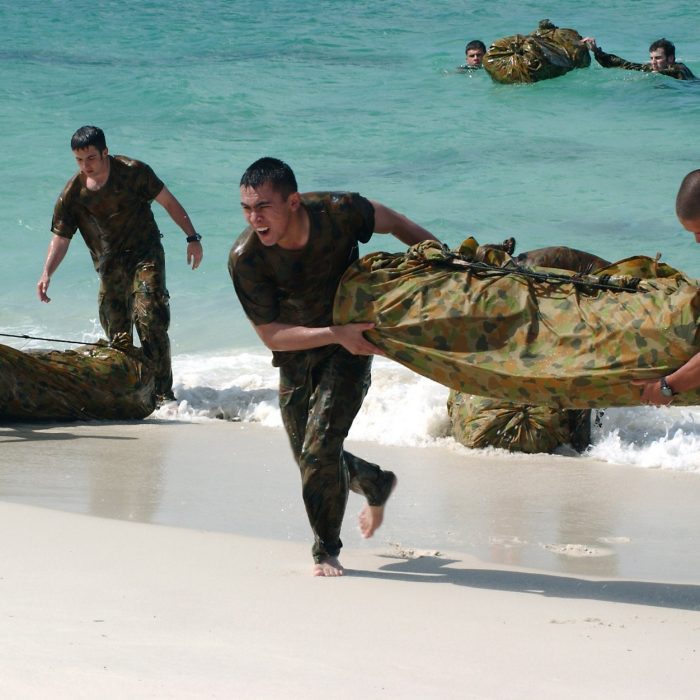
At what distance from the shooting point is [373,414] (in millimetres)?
8344

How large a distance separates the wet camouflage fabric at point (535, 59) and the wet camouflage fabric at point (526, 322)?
15.2 m

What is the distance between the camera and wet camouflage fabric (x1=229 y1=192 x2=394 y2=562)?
5.12 meters

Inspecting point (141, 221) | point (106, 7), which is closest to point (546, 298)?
point (141, 221)

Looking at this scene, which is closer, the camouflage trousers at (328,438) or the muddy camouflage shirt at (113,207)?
the camouflage trousers at (328,438)

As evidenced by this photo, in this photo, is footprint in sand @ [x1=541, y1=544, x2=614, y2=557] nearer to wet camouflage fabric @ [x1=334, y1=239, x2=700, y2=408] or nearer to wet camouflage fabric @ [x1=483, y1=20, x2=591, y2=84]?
wet camouflage fabric @ [x1=334, y1=239, x2=700, y2=408]

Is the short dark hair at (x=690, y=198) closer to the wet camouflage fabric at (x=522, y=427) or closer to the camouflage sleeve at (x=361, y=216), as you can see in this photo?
the camouflage sleeve at (x=361, y=216)

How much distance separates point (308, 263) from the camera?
5.14 m

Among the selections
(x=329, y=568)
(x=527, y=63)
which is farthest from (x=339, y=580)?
(x=527, y=63)

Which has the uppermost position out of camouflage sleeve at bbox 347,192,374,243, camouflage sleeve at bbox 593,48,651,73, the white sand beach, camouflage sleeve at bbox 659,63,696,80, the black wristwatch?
camouflage sleeve at bbox 593,48,651,73

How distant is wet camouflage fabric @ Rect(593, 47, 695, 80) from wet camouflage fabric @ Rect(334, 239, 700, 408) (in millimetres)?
15078

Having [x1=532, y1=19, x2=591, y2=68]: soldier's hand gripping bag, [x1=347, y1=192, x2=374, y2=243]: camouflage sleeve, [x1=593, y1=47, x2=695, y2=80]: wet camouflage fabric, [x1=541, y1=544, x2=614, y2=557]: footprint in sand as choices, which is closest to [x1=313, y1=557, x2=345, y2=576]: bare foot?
[x1=541, y1=544, x2=614, y2=557]: footprint in sand

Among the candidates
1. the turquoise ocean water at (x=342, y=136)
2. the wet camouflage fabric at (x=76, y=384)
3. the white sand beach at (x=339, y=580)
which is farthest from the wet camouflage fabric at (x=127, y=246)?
the white sand beach at (x=339, y=580)

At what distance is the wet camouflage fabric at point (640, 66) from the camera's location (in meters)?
19.4

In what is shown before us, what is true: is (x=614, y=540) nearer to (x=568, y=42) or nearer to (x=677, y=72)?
(x=677, y=72)
